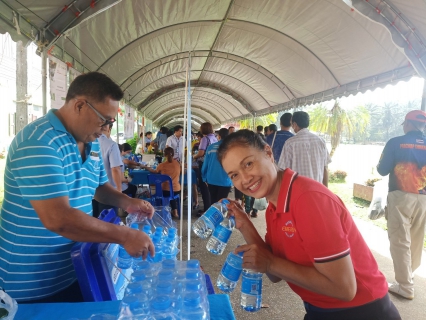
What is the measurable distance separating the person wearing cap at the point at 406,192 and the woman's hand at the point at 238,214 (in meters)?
2.95

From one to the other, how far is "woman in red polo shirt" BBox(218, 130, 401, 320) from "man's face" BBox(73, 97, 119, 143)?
2.35ft

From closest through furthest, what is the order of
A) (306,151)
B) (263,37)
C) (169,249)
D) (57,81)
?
(169,249), (57,81), (306,151), (263,37)

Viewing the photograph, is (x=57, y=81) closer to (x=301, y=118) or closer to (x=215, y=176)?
(x=215, y=176)

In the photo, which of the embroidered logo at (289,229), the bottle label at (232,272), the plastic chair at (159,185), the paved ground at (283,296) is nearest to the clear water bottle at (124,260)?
the bottle label at (232,272)

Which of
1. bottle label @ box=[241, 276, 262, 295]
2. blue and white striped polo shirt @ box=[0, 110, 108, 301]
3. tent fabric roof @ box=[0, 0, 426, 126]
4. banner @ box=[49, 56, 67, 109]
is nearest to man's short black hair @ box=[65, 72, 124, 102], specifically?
blue and white striped polo shirt @ box=[0, 110, 108, 301]

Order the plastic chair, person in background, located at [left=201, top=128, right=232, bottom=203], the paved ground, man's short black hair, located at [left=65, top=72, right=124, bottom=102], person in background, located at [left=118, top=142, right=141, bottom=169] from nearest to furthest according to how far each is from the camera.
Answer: man's short black hair, located at [left=65, top=72, right=124, bottom=102], the paved ground, person in background, located at [left=201, top=128, right=232, bottom=203], the plastic chair, person in background, located at [left=118, top=142, right=141, bottom=169]

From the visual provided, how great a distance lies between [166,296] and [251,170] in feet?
2.23

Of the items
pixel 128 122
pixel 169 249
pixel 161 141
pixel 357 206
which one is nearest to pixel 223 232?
pixel 169 249

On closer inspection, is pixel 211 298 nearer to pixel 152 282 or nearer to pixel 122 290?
pixel 152 282

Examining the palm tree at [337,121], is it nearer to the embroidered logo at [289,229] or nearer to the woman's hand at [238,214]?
the woman's hand at [238,214]

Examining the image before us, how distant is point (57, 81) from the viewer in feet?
13.0

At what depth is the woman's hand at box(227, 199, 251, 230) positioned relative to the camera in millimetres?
1660

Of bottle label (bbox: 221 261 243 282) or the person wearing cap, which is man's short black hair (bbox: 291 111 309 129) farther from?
bottle label (bbox: 221 261 243 282)

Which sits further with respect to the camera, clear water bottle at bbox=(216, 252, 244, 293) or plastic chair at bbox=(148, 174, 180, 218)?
plastic chair at bbox=(148, 174, 180, 218)
